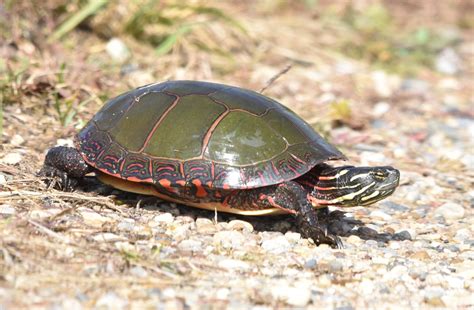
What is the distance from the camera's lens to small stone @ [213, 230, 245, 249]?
131 inches

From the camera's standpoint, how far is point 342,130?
596 centimetres

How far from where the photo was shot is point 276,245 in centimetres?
339

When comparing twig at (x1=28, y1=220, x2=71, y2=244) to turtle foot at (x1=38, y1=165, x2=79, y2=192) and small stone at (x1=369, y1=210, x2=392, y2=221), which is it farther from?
small stone at (x1=369, y1=210, x2=392, y2=221)

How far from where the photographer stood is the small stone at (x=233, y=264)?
3.04 metres

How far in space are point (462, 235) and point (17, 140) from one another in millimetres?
2858

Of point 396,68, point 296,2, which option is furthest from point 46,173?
point 296,2

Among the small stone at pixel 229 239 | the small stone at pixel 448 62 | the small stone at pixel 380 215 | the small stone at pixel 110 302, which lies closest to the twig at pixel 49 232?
the small stone at pixel 110 302

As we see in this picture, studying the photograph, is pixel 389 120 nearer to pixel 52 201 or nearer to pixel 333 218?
pixel 333 218

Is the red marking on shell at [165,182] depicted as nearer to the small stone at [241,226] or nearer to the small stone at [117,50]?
the small stone at [241,226]

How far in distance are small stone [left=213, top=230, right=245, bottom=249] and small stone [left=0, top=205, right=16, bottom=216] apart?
99cm

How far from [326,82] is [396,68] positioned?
4.19 feet

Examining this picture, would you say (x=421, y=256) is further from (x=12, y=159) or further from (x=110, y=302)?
(x=12, y=159)

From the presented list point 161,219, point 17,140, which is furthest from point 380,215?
point 17,140

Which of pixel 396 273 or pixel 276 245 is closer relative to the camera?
pixel 396 273
